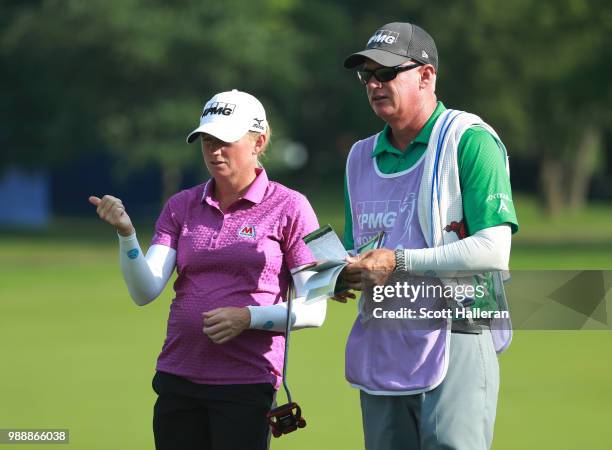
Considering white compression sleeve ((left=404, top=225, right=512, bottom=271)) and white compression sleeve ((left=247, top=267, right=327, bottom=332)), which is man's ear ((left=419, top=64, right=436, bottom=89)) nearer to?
white compression sleeve ((left=404, top=225, right=512, bottom=271))

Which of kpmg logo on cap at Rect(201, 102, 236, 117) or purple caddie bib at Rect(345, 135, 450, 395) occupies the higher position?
kpmg logo on cap at Rect(201, 102, 236, 117)

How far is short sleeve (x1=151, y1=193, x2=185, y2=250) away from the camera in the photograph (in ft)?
16.6

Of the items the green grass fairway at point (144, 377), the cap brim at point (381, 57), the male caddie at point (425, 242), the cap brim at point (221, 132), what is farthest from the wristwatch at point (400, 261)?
the green grass fairway at point (144, 377)

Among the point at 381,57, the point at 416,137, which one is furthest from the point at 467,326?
the point at 381,57

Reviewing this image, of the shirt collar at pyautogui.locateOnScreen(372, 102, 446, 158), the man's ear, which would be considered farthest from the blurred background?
the man's ear

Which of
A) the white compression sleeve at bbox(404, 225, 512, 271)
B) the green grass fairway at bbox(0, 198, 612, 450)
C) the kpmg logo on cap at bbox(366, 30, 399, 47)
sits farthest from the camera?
the green grass fairway at bbox(0, 198, 612, 450)

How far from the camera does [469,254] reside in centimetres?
428

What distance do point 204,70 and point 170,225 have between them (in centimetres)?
3996

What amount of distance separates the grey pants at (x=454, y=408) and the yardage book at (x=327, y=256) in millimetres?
408

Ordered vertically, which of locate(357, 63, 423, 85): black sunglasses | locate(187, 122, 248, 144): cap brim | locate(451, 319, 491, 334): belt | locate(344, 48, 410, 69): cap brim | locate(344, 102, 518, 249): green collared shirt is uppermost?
locate(344, 48, 410, 69): cap brim

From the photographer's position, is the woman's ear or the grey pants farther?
the woman's ear

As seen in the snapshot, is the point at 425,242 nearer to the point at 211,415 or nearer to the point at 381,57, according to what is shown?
the point at 381,57

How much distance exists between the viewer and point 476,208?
4324mm

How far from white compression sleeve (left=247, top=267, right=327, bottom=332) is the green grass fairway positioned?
12.2 feet
